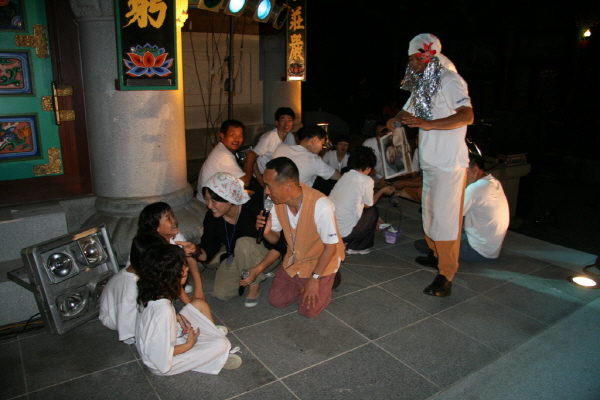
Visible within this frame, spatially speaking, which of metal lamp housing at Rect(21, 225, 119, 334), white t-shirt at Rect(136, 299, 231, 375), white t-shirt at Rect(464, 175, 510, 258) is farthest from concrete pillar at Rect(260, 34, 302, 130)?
white t-shirt at Rect(136, 299, 231, 375)

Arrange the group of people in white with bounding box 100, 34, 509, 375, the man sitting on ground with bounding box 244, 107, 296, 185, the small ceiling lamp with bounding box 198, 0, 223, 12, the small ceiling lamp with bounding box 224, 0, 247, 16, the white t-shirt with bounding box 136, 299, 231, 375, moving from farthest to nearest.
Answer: the man sitting on ground with bounding box 244, 107, 296, 185 → the small ceiling lamp with bounding box 224, 0, 247, 16 → the small ceiling lamp with bounding box 198, 0, 223, 12 → the group of people in white with bounding box 100, 34, 509, 375 → the white t-shirt with bounding box 136, 299, 231, 375

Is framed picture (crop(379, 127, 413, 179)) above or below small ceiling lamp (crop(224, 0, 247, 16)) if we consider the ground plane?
below

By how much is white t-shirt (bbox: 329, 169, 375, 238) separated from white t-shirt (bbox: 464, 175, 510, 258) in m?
1.07

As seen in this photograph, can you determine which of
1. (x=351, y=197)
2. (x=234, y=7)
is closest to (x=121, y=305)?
(x=351, y=197)

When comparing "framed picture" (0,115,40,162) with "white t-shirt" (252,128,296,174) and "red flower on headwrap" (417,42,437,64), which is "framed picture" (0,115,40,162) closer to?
"white t-shirt" (252,128,296,174)

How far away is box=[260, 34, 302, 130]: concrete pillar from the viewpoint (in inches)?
418

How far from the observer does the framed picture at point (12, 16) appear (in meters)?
4.48

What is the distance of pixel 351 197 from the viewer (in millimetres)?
5141

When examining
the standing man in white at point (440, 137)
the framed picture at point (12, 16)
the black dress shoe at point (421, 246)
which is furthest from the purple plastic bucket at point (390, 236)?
the framed picture at point (12, 16)

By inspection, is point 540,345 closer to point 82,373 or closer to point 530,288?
point 530,288

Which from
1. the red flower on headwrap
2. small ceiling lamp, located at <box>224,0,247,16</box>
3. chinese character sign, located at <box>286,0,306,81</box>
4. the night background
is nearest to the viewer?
the red flower on headwrap

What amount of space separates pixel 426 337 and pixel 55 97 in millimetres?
4371

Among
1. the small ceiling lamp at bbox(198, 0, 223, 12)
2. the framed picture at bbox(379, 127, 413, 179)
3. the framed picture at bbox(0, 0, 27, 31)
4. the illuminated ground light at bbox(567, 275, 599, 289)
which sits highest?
the small ceiling lamp at bbox(198, 0, 223, 12)

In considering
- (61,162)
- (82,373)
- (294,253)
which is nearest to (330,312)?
(294,253)
